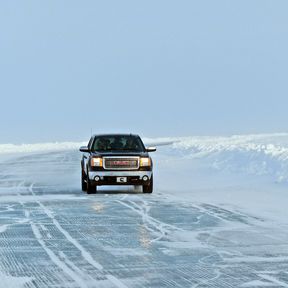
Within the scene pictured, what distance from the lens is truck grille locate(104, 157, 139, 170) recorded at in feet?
67.8

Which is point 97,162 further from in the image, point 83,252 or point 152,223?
point 83,252

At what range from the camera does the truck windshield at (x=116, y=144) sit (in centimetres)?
2175

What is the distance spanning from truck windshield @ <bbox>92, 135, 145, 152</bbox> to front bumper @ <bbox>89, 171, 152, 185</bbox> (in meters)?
1.25

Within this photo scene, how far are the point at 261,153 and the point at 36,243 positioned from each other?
846 inches

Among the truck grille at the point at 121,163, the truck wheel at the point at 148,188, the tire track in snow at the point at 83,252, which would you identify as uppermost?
the truck grille at the point at 121,163

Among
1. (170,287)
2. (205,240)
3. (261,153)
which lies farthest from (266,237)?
(261,153)

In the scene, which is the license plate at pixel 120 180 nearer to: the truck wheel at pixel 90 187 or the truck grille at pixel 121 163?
the truck grille at pixel 121 163

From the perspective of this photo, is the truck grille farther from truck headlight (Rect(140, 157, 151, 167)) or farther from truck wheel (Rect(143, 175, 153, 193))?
truck wheel (Rect(143, 175, 153, 193))

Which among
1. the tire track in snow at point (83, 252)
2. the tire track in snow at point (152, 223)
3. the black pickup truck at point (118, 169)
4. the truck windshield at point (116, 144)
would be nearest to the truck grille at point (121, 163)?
the black pickup truck at point (118, 169)

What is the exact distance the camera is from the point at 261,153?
1244 inches

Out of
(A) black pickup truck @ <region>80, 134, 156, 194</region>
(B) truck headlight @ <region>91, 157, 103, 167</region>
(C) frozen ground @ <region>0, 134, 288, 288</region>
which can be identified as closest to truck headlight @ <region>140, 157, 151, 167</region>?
(A) black pickup truck @ <region>80, 134, 156, 194</region>

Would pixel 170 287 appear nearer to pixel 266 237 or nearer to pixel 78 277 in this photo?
pixel 78 277

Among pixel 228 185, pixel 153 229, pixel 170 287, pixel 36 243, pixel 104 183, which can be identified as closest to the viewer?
pixel 170 287

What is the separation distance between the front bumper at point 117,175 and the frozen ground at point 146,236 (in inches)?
13.7
